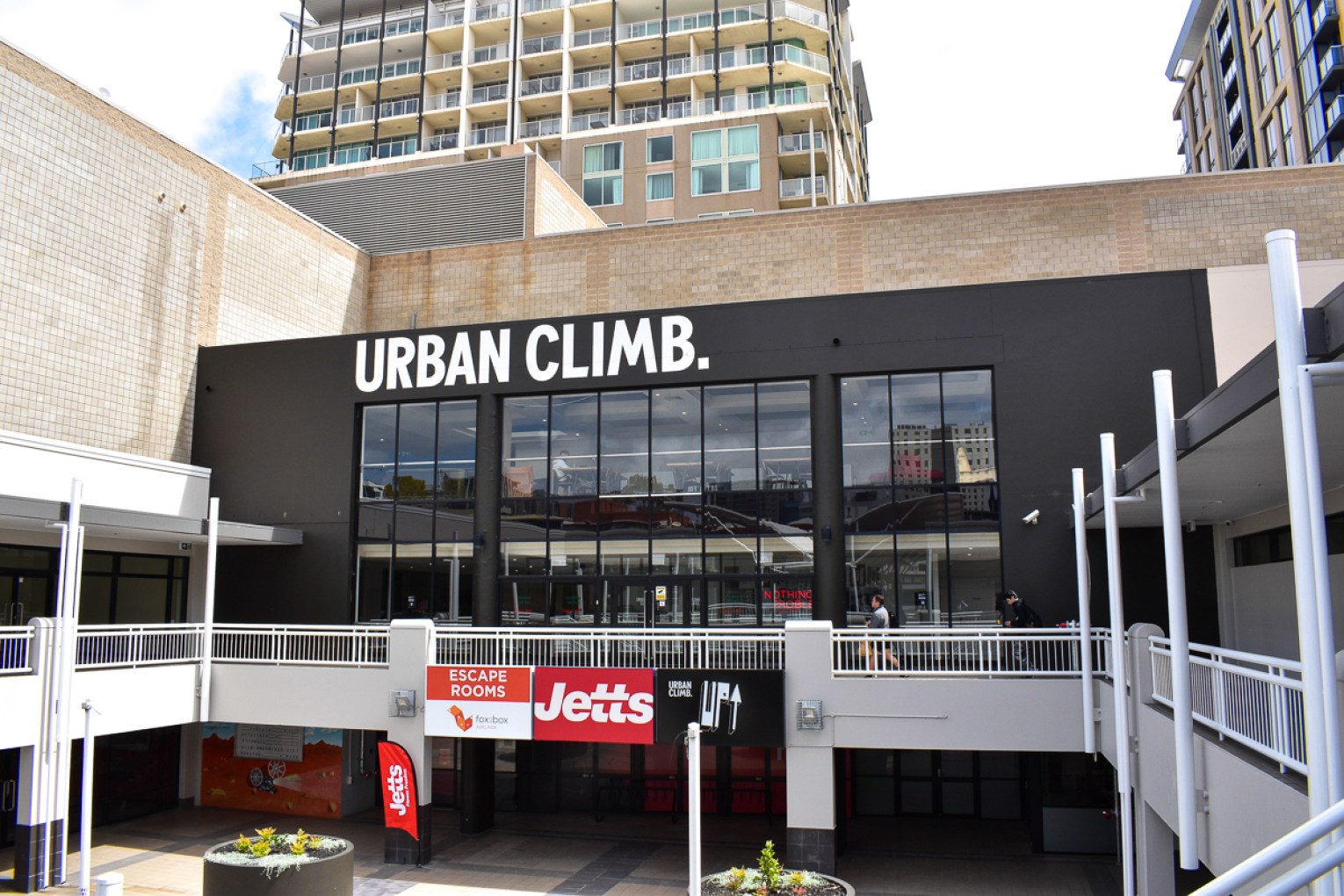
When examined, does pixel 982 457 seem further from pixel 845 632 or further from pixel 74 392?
Result: pixel 74 392

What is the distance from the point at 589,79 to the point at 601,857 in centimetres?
4804

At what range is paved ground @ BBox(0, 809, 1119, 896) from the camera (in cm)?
1842

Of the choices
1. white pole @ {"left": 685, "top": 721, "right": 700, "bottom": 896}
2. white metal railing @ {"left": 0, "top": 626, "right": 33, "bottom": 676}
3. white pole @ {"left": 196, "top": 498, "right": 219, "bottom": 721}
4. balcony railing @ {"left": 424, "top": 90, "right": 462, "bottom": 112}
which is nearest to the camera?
white pole @ {"left": 685, "top": 721, "right": 700, "bottom": 896}

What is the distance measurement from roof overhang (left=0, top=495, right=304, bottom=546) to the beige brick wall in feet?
28.2

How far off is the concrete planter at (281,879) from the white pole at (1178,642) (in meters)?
11.3

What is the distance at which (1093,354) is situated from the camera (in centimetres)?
2052

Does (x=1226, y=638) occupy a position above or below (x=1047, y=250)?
below

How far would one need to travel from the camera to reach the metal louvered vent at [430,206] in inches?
1234

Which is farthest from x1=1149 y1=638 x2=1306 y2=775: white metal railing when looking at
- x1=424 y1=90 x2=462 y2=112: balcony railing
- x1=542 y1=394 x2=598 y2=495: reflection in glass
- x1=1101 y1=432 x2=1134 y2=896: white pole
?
x1=424 y1=90 x2=462 y2=112: balcony railing

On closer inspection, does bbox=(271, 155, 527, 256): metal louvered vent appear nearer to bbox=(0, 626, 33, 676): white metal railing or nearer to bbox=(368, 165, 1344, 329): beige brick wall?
bbox=(368, 165, 1344, 329): beige brick wall

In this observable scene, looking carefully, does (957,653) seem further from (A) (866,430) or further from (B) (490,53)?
(B) (490,53)

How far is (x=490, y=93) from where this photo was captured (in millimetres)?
61125

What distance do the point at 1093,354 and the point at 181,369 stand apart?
2040 cm

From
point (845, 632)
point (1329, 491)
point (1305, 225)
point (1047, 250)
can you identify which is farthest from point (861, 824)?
point (1305, 225)
